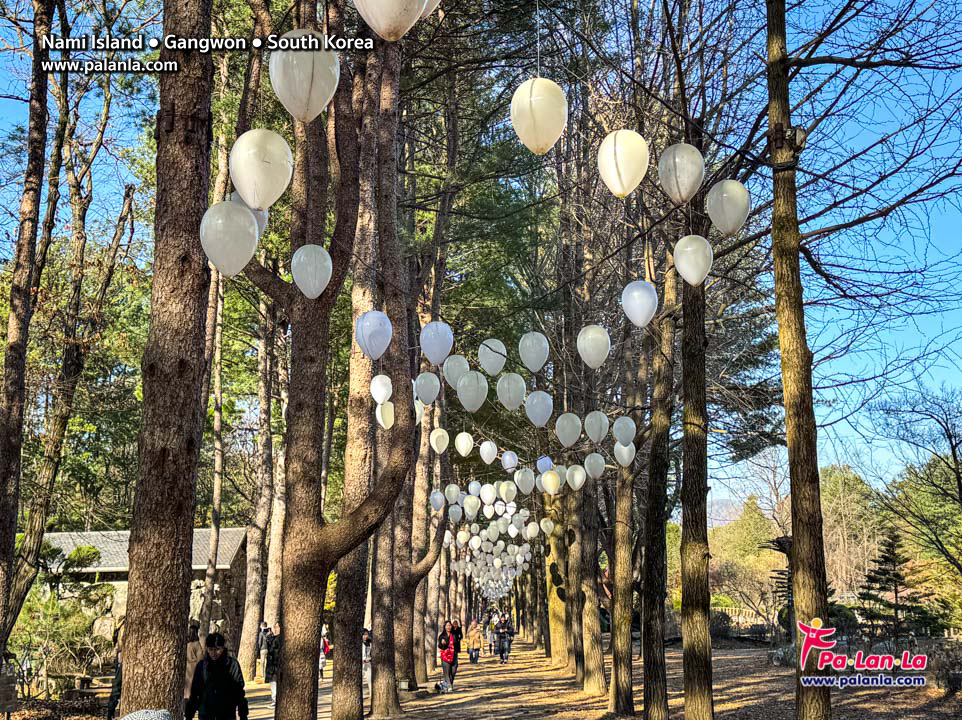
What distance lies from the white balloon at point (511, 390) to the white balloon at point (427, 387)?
36.8 inches

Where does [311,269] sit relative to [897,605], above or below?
above

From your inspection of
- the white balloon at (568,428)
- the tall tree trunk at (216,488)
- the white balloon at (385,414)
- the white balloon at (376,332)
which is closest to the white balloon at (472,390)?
the white balloon at (385,414)

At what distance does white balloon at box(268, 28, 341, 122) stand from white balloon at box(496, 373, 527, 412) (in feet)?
21.9

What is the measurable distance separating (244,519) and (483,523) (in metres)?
11.5

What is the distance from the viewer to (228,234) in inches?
211

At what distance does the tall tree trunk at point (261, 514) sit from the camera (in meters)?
21.5

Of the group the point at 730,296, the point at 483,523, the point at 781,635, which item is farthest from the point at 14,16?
the point at 483,523

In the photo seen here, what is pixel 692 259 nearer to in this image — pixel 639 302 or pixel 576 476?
pixel 639 302

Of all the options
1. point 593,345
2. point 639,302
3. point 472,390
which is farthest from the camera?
point 472,390

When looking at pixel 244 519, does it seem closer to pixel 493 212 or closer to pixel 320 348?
pixel 493 212

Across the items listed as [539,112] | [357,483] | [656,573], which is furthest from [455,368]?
[539,112]

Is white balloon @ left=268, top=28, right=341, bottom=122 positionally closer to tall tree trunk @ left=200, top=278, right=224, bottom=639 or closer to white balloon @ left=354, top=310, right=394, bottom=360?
white balloon @ left=354, top=310, right=394, bottom=360

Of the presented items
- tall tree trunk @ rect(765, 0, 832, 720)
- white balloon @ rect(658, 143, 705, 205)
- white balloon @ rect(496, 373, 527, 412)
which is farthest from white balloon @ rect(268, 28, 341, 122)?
white balloon @ rect(496, 373, 527, 412)

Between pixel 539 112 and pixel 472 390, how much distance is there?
5.64m
